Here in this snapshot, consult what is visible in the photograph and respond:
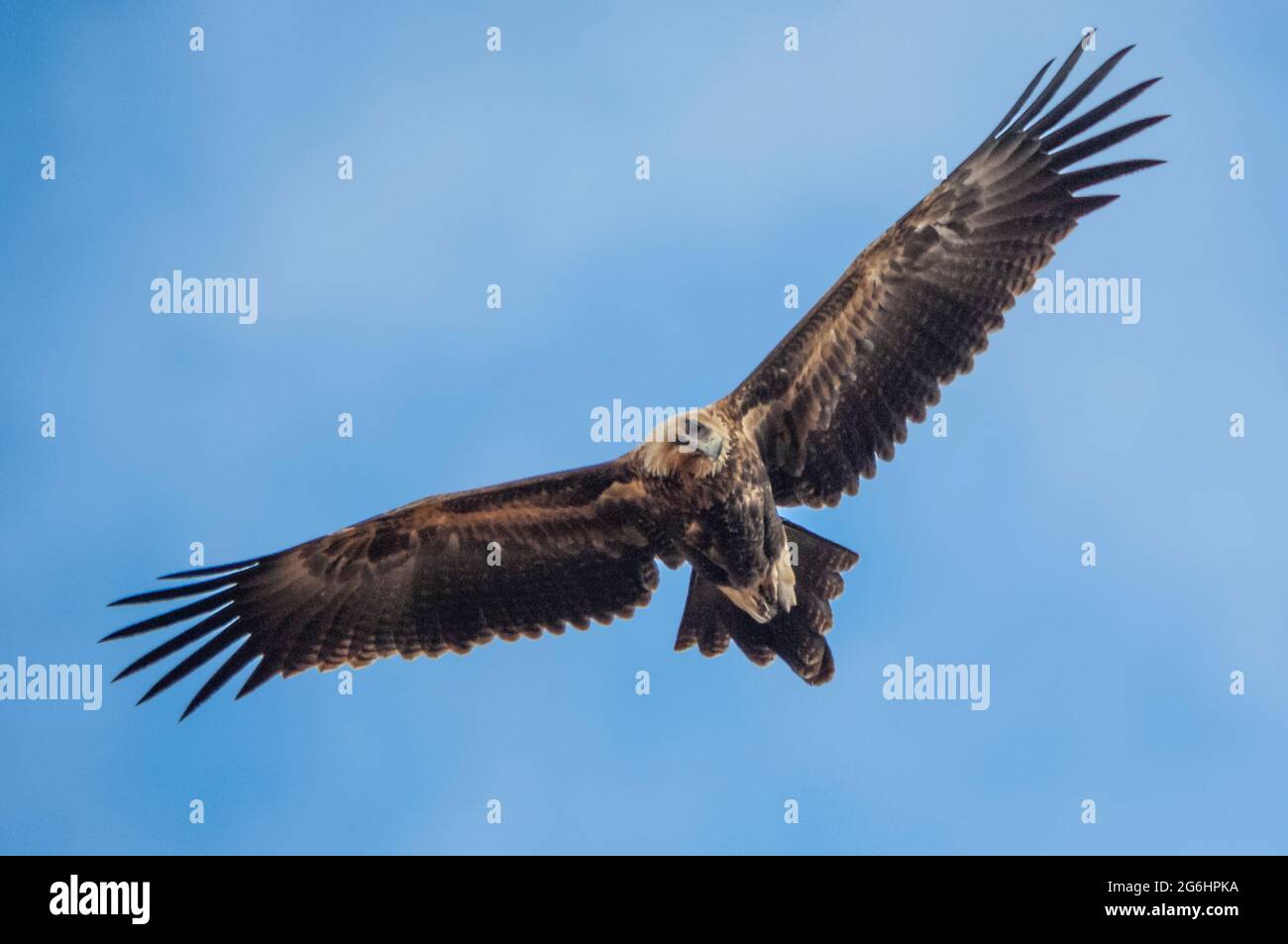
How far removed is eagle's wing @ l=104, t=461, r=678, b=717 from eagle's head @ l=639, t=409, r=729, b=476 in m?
0.95

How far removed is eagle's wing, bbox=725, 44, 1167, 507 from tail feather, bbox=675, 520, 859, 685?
0.49 metres

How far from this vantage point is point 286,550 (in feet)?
46.7

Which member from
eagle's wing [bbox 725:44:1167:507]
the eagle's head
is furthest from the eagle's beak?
eagle's wing [bbox 725:44:1167:507]

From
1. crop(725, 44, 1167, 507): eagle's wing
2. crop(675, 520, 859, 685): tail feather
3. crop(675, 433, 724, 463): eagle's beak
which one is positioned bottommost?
crop(675, 520, 859, 685): tail feather

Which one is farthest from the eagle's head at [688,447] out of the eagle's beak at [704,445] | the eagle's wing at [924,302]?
the eagle's wing at [924,302]

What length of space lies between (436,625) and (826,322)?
385cm

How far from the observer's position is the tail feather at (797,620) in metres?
13.7

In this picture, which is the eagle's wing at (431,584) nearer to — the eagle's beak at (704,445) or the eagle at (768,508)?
the eagle at (768,508)

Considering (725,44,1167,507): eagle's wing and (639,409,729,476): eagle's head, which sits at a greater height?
(725,44,1167,507): eagle's wing

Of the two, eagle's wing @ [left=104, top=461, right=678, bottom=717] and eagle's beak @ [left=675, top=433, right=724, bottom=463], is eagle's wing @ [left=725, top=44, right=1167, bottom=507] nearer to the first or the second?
eagle's beak @ [left=675, top=433, right=724, bottom=463]

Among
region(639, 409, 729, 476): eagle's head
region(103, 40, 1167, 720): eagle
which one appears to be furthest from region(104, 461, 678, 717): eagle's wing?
region(639, 409, 729, 476): eagle's head

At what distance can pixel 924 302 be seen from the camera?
13875mm

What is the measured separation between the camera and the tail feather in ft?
45.0

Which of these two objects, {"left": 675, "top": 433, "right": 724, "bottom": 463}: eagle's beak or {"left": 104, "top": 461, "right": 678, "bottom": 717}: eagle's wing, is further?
{"left": 104, "top": 461, "right": 678, "bottom": 717}: eagle's wing
